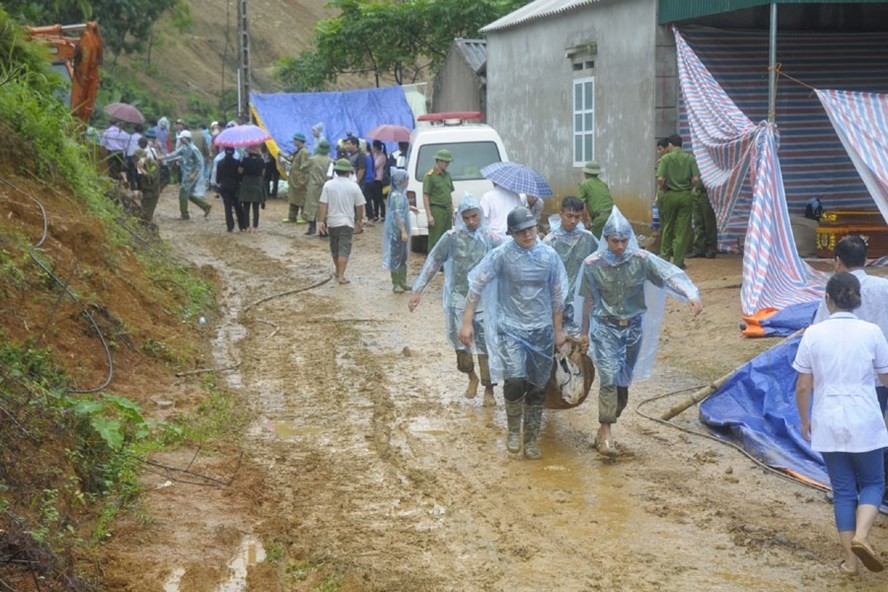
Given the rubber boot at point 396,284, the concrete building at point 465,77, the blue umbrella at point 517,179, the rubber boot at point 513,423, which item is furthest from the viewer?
the concrete building at point 465,77

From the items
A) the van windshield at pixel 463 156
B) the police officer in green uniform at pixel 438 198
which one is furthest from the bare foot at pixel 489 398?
the van windshield at pixel 463 156

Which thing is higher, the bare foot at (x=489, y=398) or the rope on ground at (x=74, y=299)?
→ the rope on ground at (x=74, y=299)

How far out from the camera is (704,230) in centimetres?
1616

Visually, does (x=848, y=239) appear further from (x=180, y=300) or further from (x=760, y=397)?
(x=180, y=300)

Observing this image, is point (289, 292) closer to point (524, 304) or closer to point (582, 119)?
point (582, 119)

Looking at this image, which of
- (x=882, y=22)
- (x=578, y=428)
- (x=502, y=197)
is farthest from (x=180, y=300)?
(x=882, y=22)

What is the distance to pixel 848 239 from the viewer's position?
6504mm

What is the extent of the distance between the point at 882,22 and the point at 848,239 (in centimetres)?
1156

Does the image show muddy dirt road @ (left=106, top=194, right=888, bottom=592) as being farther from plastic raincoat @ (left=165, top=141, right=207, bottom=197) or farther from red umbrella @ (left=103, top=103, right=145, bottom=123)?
red umbrella @ (left=103, top=103, right=145, bottom=123)

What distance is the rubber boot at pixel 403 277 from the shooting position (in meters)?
14.7

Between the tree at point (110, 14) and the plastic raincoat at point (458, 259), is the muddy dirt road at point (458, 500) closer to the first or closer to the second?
the plastic raincoat at point (458, 259)

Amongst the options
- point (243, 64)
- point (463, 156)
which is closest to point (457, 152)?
point (463, 156)

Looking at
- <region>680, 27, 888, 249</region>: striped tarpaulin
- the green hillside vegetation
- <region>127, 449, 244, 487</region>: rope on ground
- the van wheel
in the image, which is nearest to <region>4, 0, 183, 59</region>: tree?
the van wheel

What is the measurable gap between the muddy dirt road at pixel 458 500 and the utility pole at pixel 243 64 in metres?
19.7
